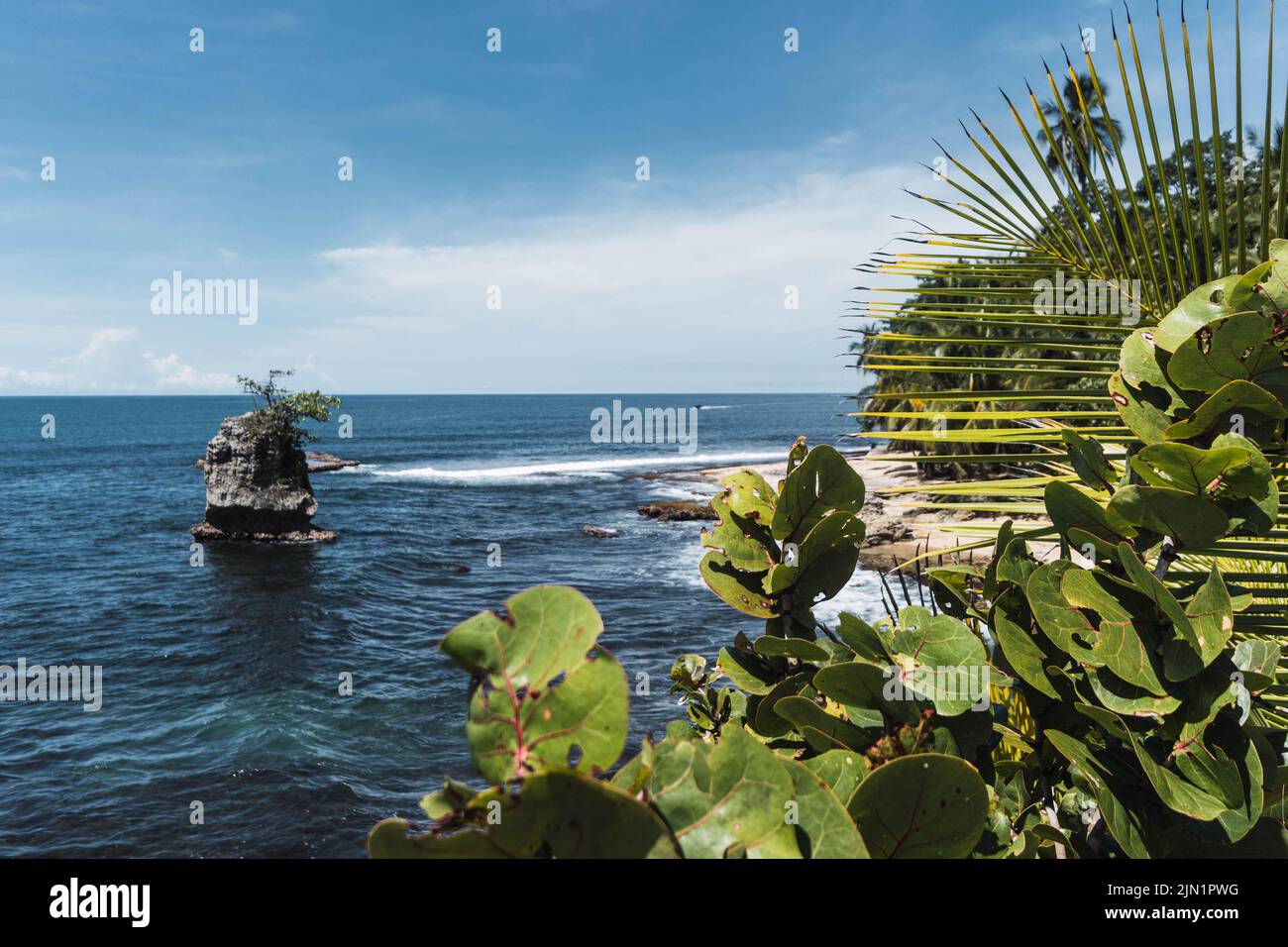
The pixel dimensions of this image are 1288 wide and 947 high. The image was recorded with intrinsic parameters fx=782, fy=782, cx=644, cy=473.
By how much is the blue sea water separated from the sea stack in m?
1.59

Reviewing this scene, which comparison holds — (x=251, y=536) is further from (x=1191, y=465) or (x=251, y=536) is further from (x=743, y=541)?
(x=1191, y=465)

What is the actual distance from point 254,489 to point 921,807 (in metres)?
42.7

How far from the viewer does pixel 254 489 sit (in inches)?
1526

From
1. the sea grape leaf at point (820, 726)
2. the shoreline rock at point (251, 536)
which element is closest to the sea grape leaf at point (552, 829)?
the sea grape leaf at point (820, 726)

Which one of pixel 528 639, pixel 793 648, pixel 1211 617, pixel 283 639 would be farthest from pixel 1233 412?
pixel 283 639

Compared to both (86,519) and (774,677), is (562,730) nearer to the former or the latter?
(774,677)

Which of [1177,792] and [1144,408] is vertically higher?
[1144,408]

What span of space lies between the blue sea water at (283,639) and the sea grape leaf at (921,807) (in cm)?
80

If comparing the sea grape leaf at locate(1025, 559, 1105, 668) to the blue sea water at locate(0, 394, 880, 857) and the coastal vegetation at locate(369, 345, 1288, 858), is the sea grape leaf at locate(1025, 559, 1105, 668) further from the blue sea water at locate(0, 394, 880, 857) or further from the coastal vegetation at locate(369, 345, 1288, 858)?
the blue sea water at locate(0, 394, 880, 857)

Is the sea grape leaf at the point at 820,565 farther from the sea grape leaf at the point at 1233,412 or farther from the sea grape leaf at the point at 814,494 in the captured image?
the sea grape leaf at the point at 1233,412
